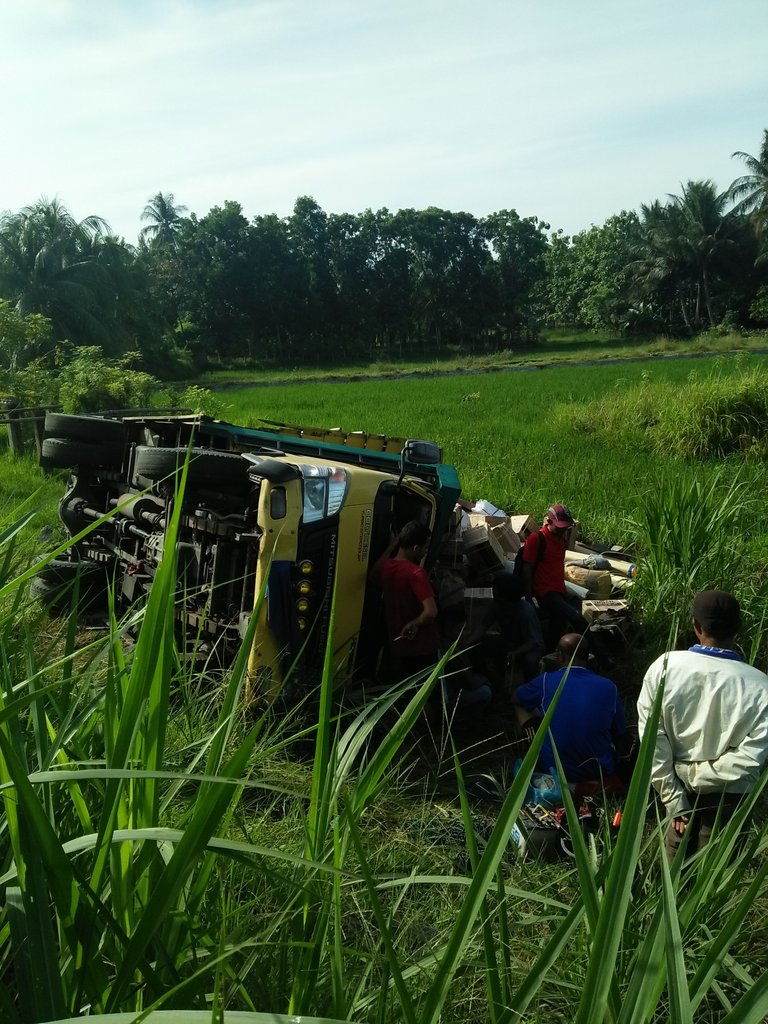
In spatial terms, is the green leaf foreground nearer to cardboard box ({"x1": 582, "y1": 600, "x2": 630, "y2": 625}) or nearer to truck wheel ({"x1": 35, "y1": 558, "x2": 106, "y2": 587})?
truck wheel ({"x1": 35, "y1": 558, "x2": 106, "y2": 587})

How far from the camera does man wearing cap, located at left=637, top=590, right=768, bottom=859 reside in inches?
139

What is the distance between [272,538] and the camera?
468 cm

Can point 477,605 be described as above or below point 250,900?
below

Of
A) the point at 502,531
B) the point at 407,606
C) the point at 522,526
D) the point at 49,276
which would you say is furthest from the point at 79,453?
the point at 49,276

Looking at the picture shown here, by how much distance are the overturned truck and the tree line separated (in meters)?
43.5

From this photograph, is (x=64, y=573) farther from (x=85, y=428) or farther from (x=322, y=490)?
(x=322, y=490)

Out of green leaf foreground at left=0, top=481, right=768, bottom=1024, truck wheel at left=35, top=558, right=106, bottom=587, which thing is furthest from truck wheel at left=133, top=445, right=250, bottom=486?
green leaf foreground at left=0, top=481, right=768, bottom=1024

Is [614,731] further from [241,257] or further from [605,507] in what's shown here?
[241,257]

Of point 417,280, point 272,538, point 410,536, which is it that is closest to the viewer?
point 272,538

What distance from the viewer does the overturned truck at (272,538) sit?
15.4ft

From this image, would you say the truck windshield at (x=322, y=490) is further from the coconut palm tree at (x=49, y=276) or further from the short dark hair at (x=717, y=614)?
the coconut palm tree at (x=49, y=276)

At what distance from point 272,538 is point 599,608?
3236 millimetres

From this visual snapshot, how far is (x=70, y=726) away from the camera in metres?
1.98

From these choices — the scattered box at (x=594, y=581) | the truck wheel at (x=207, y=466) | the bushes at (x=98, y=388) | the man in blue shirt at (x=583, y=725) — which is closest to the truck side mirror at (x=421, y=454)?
the truck wheel at (x=207, y=466)
